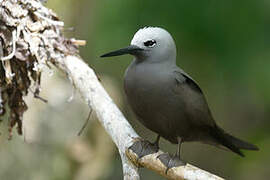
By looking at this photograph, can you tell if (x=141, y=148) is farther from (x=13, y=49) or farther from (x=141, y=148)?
(x=13, y=49)

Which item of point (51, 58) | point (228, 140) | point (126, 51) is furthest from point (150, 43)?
point (228, 140)

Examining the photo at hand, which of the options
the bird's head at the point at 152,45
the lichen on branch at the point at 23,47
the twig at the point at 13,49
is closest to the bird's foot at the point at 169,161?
the bird's head at the point at 152,45

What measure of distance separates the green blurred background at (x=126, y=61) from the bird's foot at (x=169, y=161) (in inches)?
106

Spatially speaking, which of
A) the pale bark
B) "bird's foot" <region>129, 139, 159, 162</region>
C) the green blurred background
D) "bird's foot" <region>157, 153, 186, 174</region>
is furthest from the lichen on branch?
the green blurred background

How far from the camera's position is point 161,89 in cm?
443

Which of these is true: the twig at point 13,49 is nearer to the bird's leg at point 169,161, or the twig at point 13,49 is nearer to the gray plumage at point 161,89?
the gray plumage at point 161,89

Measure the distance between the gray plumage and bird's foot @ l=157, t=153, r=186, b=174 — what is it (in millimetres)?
465

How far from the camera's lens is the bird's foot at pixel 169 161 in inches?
153

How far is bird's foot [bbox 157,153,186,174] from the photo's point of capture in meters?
3.89

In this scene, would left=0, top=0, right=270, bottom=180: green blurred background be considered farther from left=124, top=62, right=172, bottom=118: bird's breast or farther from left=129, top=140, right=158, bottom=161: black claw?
left=129, top=140, right=158, bottom=161: black claw

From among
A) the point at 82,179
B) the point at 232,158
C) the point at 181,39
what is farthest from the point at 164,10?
the point at 232,158

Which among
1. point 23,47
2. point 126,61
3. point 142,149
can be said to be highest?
point 23,47

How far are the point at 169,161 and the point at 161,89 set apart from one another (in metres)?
0.68

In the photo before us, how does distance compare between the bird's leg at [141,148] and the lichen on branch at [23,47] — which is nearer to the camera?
the bird's leg at [141,148]
